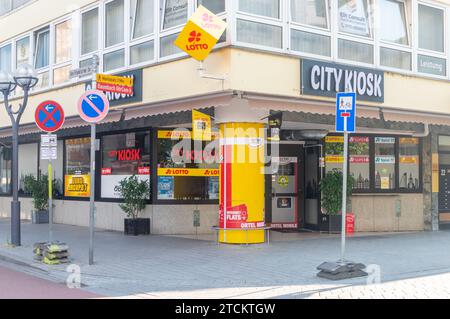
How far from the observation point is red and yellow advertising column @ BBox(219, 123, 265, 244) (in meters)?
13.0

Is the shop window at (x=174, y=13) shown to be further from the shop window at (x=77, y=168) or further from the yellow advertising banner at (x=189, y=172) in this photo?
the shop window at (x=77, y=168)

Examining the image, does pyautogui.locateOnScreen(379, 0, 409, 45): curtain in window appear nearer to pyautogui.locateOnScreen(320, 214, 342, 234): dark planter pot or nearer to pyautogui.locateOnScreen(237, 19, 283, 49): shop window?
pyautogui.locateOnScreen(237, 19, 283, 49): shop window

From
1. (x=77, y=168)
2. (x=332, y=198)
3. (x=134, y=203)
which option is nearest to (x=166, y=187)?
(x=134, y=203)

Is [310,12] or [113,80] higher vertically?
[310,12]

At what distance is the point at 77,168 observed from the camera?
60.7 feet

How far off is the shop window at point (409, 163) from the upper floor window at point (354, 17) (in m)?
4.57

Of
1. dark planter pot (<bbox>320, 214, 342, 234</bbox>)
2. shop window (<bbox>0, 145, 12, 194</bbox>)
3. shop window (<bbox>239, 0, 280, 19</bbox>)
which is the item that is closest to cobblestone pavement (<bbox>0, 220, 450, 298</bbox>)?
dark planter pot (<bbox>320, 214, 342, 234</bbox>)

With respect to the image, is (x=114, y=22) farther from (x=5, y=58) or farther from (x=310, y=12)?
(x=5, y=58)

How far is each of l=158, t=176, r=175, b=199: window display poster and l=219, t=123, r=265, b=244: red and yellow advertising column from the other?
2674 millimetres

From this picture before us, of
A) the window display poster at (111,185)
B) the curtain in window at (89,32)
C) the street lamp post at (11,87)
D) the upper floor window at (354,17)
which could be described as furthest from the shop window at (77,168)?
the upper floor window at (354,17)

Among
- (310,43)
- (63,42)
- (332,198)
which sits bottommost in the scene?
(332,198)

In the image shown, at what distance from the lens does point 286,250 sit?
40.7ft

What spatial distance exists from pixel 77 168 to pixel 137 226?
175 inches
